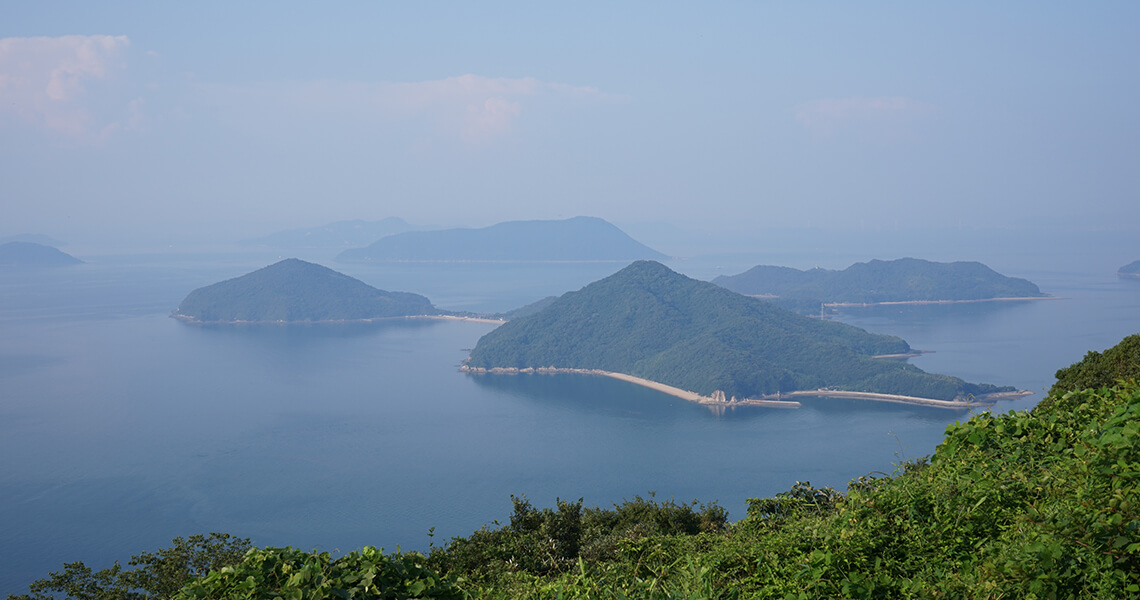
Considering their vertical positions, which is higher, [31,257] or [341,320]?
[31,257]

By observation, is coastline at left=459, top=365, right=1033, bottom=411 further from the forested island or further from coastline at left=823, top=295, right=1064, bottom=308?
the forested island

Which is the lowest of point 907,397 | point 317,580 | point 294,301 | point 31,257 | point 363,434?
point 363,434

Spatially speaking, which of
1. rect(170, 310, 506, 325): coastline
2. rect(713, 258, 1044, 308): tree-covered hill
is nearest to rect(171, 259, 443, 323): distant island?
rect(170, 310, 506, 325): coastline

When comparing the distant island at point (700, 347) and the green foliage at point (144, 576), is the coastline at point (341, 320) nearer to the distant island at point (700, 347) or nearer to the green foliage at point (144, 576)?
the distant island at point (700, 347)

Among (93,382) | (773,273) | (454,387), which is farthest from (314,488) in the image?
(773,273)

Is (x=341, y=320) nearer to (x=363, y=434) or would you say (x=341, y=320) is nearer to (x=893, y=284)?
(x=363, y=434)

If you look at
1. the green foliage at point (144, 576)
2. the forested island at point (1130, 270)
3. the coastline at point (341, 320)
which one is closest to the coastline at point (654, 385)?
the coastline at point (341, 320)

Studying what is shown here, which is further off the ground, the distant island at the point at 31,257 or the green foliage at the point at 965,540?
the distant island at the point at 31,257

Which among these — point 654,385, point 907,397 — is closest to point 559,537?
point 907,397
